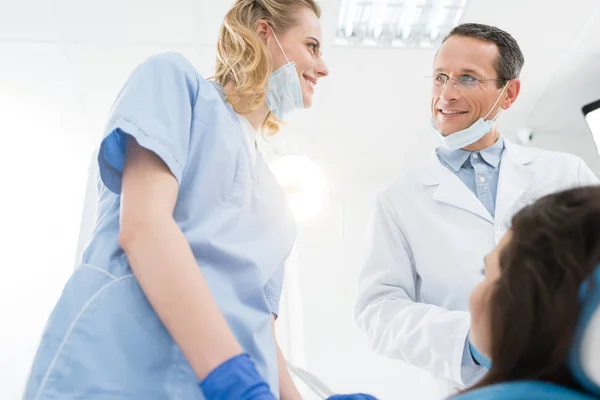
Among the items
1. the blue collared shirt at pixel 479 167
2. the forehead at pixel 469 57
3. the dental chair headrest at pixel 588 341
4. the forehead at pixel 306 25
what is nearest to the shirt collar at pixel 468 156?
the blue collared shirt at pixel 479 167

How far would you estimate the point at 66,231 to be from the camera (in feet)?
9.93

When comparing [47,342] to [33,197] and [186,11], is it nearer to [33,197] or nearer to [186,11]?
[186,11]

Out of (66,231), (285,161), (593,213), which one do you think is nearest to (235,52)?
(593,213)

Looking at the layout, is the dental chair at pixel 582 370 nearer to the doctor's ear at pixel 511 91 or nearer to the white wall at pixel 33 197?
the doctor's ear at pixel 511 91

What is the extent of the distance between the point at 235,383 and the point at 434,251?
824 millimetres

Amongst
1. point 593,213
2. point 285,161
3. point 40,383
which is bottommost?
point 285,161

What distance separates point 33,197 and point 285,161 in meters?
1.48

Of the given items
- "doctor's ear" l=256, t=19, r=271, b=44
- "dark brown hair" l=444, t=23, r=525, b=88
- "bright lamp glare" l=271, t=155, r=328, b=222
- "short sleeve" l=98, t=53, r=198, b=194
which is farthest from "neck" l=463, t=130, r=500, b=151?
"short sleeve" l=98, t=53, r=198, b=194

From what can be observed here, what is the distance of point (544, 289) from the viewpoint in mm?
651

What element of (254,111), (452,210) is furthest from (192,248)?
(452,210)

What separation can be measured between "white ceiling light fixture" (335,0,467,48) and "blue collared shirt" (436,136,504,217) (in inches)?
36.0

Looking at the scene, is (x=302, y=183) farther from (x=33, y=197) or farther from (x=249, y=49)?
(x=33, y=197)

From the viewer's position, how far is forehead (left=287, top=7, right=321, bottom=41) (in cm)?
139

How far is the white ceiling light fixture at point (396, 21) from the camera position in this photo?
2.37 meters
